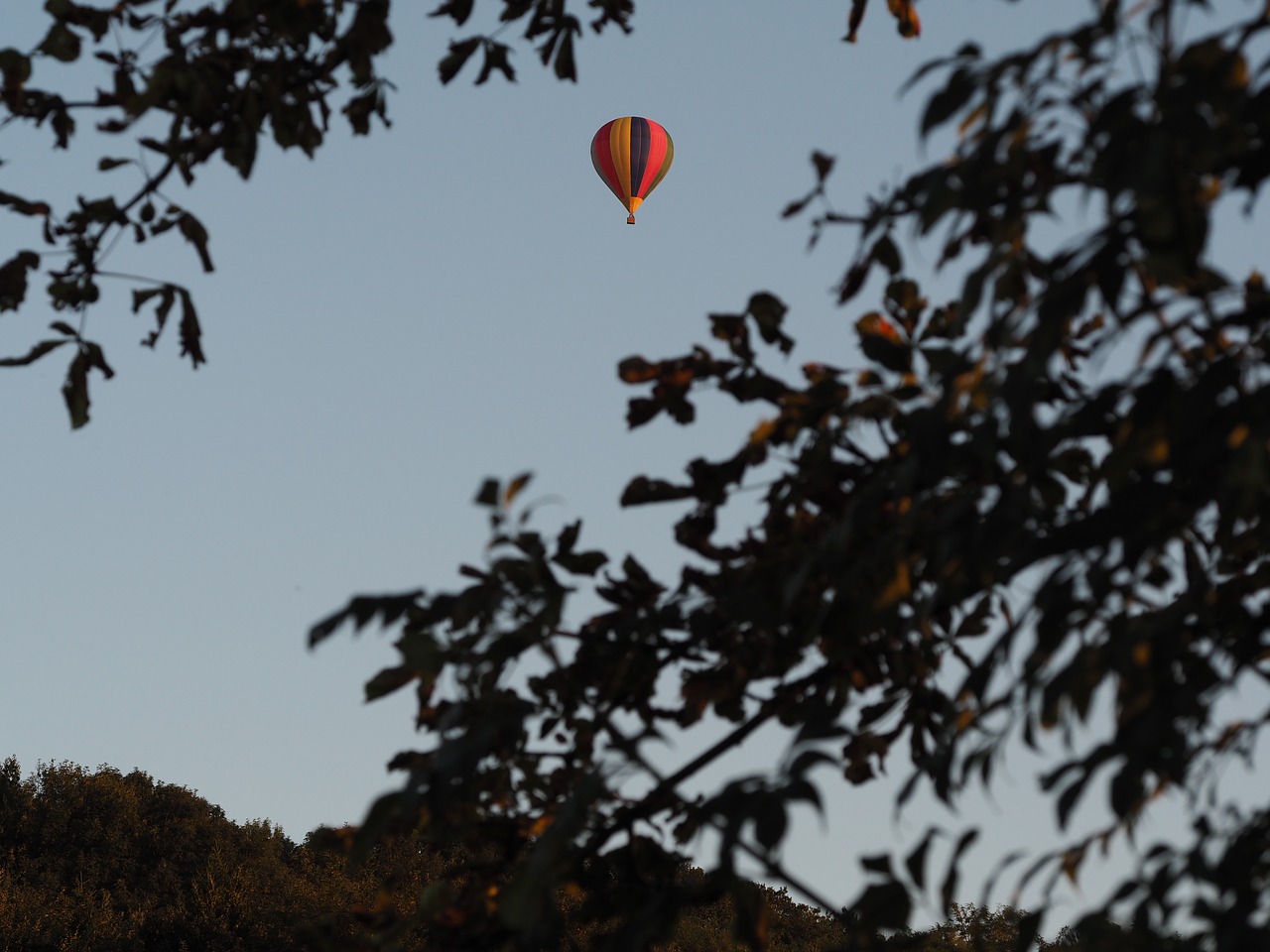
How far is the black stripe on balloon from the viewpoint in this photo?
35.6m

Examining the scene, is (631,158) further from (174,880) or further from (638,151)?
(174,880)

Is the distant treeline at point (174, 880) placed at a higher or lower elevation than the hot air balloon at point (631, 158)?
lower

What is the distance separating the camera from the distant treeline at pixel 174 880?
29031 mm

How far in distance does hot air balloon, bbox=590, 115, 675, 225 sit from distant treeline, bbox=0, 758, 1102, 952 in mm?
16331

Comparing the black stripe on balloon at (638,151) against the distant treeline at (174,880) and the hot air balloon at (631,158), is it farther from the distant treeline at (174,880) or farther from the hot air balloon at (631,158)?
the distant treeline at (174,880)

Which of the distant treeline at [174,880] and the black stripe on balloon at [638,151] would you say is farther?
the black stripe on balloon at [638,151]

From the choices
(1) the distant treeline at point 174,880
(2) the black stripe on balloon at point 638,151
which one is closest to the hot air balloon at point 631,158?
(2) the black stripe on balloon at point 638,151

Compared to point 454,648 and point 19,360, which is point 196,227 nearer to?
point 19,360

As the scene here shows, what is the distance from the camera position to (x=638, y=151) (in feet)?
117

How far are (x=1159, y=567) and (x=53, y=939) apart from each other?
1181 inches

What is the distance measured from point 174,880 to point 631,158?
20.4 m

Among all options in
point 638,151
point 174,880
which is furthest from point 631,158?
point 174,880

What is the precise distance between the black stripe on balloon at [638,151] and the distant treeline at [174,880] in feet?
54.2

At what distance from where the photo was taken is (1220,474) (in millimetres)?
2615
